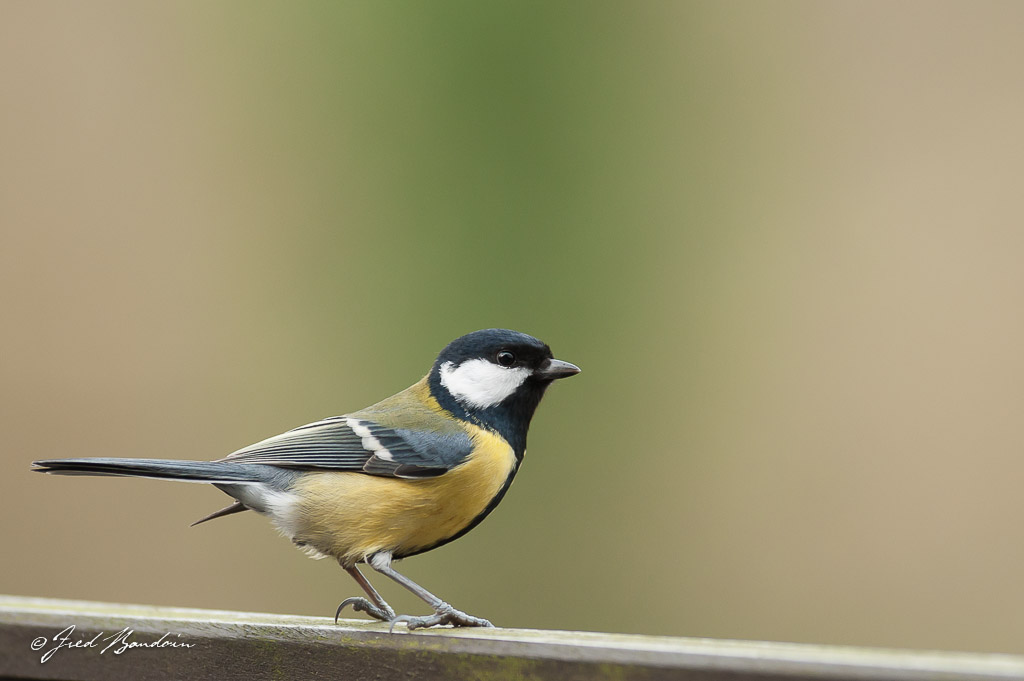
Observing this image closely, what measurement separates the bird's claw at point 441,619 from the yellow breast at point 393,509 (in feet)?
0.42

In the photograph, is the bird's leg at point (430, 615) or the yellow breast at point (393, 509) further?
the yellow breast at point (393, 509)

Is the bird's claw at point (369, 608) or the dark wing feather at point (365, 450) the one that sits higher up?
the dark wing feather at point (365, 450)

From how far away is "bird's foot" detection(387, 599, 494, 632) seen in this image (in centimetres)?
126

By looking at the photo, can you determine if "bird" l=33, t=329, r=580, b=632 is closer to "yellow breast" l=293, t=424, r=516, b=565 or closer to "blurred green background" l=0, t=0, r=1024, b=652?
"yellow breast" l=293, t=424, r=516, b=565

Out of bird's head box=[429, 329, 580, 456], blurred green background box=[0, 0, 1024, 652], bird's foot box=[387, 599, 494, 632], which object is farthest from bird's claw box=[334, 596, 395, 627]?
blurred green background box=[0, 0, 1024, 652]

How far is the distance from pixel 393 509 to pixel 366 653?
0.27 metres

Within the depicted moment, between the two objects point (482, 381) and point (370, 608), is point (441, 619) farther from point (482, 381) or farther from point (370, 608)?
point (482, 381)

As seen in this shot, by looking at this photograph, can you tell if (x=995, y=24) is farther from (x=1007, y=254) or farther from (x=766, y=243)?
(x=766, y=243)

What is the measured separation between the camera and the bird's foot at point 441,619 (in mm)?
1261

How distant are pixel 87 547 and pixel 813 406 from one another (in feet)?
7.04

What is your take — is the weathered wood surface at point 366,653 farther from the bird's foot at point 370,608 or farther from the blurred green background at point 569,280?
the blurred green background at point 569,280

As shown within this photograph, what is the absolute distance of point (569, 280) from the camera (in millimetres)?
3229

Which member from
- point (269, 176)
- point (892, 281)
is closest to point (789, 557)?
point (892, 281)

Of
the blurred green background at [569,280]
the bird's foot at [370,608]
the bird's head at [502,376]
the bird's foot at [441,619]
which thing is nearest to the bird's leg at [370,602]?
the bird's foot at [370,608]
